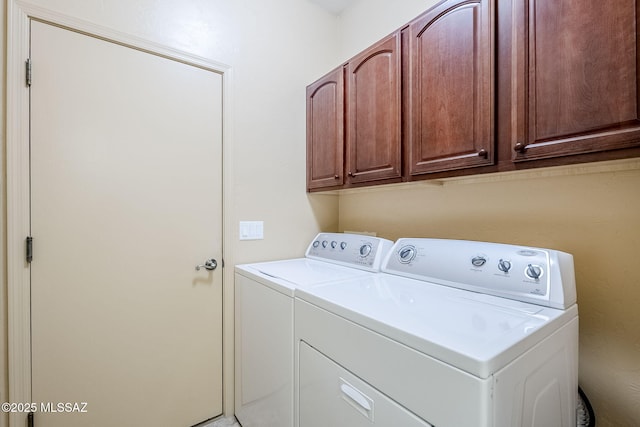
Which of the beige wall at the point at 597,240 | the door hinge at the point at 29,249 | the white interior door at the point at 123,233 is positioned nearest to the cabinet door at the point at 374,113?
the beige wall at the point at 597,240

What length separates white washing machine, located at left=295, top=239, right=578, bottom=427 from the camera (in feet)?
2.14

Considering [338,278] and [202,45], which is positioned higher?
[202,45]

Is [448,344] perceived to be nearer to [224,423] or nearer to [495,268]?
[495,268]

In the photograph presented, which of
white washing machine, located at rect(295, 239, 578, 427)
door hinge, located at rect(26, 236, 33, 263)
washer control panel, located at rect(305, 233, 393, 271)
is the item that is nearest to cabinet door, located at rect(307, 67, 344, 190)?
washer control panel, located at rect(305, 233, 393, 271)

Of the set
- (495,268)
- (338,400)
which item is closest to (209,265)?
(338,400)

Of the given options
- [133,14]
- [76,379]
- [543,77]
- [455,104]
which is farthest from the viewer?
[133,14]

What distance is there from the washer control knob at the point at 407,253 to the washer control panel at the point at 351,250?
13cm

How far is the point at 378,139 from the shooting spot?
1512 mm

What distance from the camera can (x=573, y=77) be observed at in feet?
2.94

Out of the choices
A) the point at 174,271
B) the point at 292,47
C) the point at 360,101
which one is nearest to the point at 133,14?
the point at 292,47

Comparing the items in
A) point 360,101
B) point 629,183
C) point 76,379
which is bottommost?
point 76,379

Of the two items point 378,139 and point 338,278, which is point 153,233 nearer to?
point 338,278

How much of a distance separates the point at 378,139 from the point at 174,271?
52.4 inches

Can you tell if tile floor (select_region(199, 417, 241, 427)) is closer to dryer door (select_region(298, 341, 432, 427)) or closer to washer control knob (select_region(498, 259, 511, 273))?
dryer door (select_region(298, 341, 432, 427))
